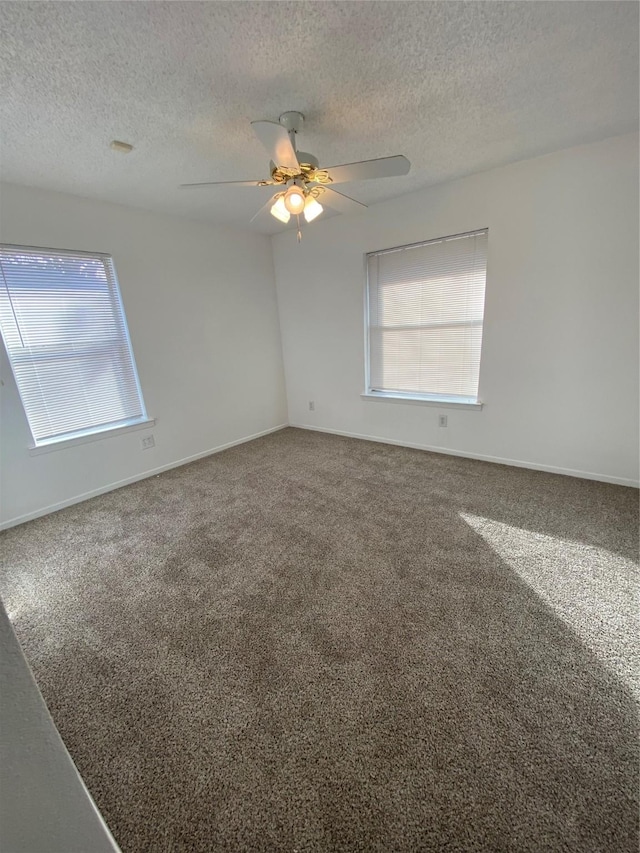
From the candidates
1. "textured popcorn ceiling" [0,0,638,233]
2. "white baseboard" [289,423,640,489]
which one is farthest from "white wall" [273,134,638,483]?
"textured popcorn ceiling" [0,0,638,233]

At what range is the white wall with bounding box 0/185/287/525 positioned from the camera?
99.5 inches

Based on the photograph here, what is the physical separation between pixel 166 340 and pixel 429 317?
2.62 metres

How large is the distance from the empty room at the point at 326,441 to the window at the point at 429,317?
0.09 feet

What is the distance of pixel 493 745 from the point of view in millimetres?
1098

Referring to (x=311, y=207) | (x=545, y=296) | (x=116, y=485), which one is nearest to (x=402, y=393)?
(x=545, y=296)

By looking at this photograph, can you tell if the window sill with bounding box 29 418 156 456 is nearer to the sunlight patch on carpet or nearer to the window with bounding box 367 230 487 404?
the window with bounding box 367 230 487 404

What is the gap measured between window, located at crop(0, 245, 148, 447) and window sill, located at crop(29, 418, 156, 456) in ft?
0.12

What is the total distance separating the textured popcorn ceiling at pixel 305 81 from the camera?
4.11ft

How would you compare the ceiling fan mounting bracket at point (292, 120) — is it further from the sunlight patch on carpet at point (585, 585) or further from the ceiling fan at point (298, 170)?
the sunlight patch on carpet at point (585, 585)

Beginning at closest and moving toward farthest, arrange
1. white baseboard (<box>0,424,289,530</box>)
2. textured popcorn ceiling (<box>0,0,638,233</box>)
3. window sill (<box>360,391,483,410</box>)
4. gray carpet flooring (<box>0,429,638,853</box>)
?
1. gray carpet flooring (<box>0,429,638,853</box>)
2. textured popcorn ceiling (<box>0,0,638,233</box>)
3. white baseboard (<box>0,424,289,530</box>)
4. window sill (<box>360,391,483,410</box>)

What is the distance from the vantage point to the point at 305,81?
155cm

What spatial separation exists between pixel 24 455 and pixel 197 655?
7.32 ft

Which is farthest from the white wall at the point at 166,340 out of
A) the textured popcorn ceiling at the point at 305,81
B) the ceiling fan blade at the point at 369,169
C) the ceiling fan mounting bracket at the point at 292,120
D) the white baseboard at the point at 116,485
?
the ceiling fan blade at the point at 369,169

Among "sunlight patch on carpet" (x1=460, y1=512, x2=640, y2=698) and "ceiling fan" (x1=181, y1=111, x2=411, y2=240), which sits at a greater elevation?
"ceiling fan" (x1=181, y1=111, x2=411, y2=240)
